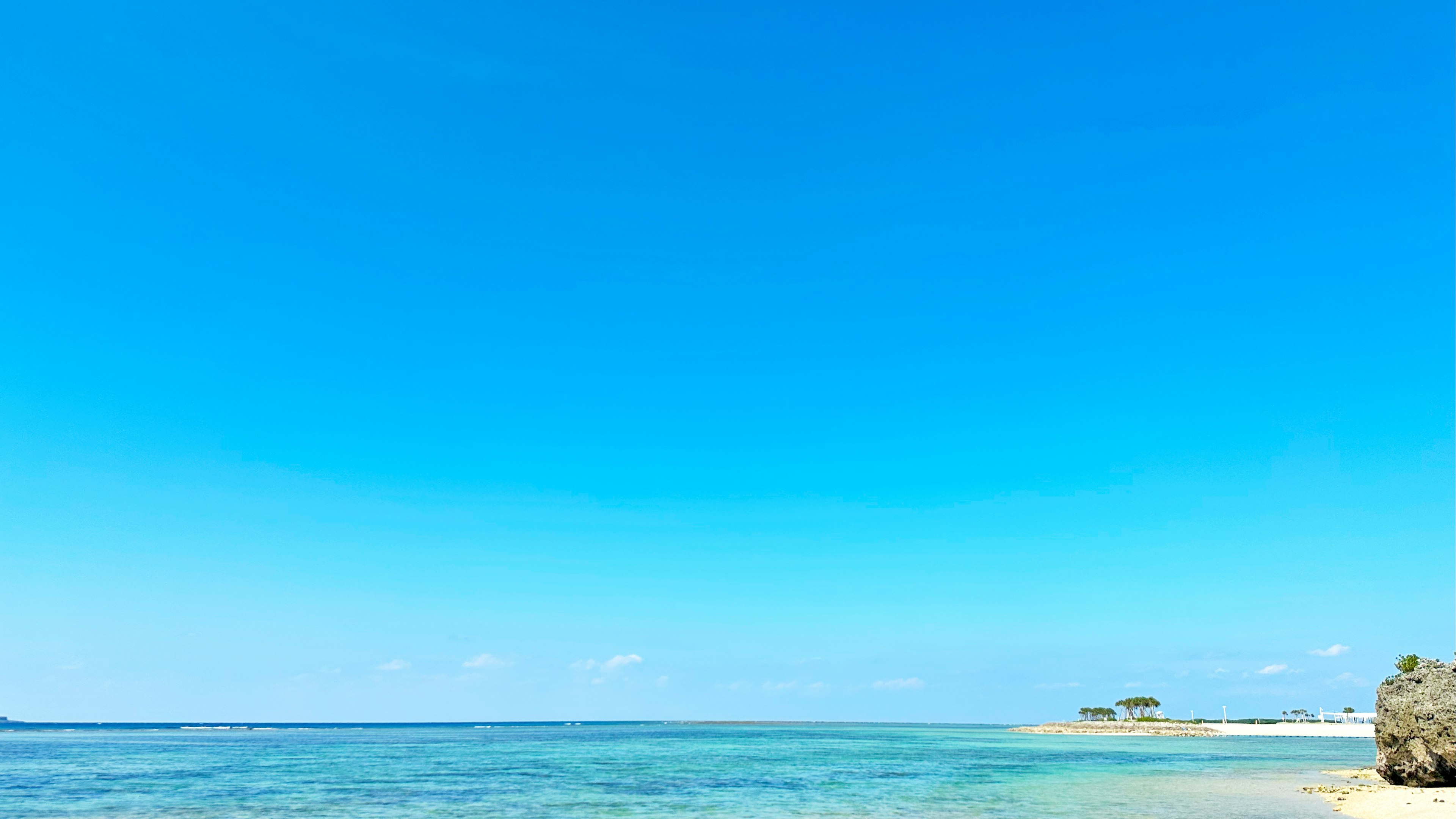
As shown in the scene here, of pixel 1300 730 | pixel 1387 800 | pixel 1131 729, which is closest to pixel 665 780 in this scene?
pixel 1387 800

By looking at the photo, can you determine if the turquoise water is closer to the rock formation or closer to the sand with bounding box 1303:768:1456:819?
the sand with bounding box 1303:768:1456:819

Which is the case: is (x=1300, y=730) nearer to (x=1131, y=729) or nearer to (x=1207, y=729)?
(x=1207, y=729)

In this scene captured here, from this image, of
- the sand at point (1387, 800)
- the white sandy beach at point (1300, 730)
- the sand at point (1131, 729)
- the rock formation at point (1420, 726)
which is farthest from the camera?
the sand at point (1131, 729)

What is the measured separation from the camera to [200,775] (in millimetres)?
58156

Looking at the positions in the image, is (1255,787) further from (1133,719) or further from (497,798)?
(1133,719)

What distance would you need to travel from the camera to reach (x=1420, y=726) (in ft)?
124

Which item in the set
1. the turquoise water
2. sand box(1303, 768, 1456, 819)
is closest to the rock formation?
sand box(1303, 768, 1456, 819)

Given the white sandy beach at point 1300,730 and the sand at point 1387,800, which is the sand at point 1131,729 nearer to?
the white sandy beach at point 1300,730

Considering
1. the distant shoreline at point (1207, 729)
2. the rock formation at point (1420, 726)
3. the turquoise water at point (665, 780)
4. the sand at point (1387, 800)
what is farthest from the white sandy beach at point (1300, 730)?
the rock formation at point (1420, 726)

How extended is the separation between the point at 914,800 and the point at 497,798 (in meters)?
21.0

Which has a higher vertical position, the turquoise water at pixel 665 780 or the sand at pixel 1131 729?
the turquoise water at pixel 665 780

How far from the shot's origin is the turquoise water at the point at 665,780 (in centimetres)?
3791

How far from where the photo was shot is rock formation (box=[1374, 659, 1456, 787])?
36938mm

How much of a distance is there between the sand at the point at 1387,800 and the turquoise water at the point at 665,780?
117 centimetres
